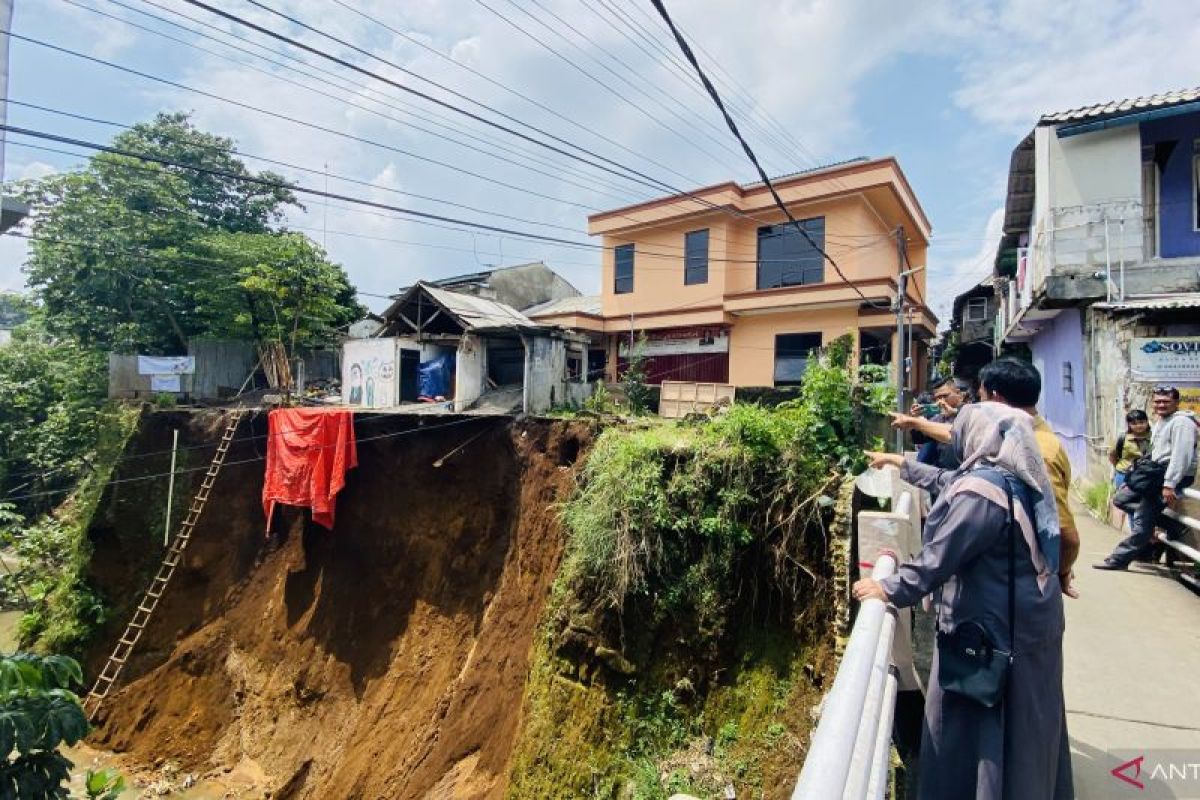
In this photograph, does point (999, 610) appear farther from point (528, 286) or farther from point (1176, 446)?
point (528, 286)

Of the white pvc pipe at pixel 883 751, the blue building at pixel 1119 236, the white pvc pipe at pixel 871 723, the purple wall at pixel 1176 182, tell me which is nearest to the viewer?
the white pvc pipe at pixel 871 723

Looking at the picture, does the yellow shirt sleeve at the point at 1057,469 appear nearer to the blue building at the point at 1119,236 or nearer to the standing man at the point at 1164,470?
the standing man at the point at 1164,470

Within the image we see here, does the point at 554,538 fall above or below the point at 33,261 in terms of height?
below

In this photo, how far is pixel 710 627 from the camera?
6.46 metres

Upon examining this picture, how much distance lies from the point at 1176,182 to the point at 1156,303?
275cm

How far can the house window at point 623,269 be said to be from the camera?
1975 centimetres

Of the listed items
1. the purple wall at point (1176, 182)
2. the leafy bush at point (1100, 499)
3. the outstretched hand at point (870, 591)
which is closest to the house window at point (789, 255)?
the purple wall at point (1176, 182)

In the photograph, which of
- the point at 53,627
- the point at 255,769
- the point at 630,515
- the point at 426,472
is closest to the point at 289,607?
the point at 255,769

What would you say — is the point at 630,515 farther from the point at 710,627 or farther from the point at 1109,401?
the point at 1109,401

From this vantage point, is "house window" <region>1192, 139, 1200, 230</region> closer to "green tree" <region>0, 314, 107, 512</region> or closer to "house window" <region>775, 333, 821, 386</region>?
"house window" <region>775, 333, 821, 386</region>

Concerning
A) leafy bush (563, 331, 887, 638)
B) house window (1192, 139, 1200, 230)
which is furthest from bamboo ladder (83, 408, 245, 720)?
house window (1192, 139, 1200, 230)

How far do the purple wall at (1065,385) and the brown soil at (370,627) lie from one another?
29.1ft

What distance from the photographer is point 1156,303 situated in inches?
312

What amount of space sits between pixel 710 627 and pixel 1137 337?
7.67 metres
